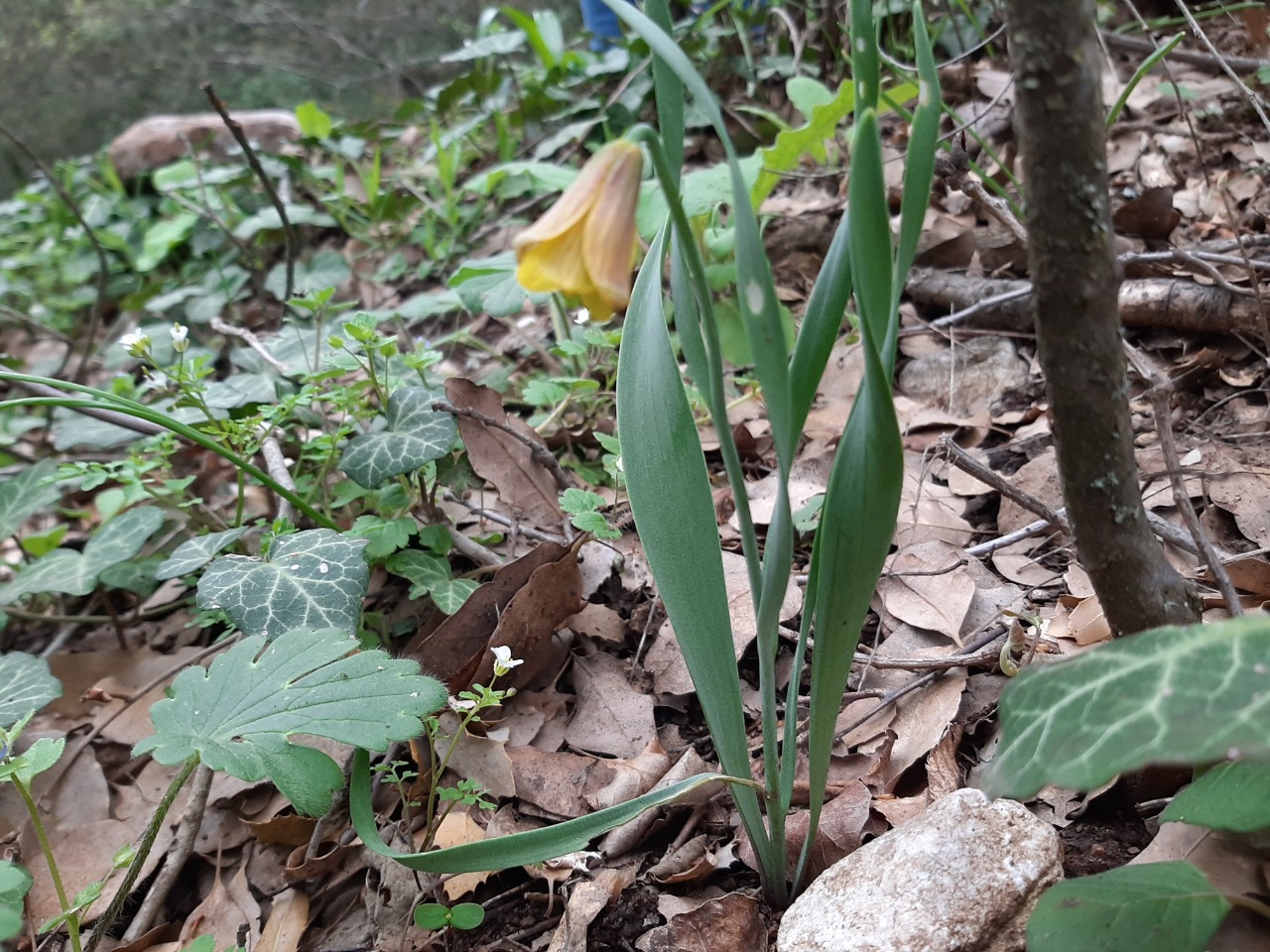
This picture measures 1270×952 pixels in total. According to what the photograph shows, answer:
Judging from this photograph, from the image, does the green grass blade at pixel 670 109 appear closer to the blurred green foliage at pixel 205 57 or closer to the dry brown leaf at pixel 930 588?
the dry brown leaf at pixel 930 588

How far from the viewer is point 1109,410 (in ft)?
2.28

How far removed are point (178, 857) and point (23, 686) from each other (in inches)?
14.3

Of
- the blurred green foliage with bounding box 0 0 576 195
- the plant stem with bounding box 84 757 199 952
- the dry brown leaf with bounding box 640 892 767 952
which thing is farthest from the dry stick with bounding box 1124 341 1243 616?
the blurred green foliage with bounding box 0 0 576 195

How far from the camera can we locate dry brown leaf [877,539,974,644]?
123cm

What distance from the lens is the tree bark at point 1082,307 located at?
60cm

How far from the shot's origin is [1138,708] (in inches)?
22.1

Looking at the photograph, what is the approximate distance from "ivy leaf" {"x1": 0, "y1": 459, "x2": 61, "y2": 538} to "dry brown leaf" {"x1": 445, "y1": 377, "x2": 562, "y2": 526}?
2.93 feet

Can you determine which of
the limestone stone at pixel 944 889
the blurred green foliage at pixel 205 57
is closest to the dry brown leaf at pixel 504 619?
the limestone stone at pixel 944 889

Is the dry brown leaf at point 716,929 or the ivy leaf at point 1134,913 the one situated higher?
the ivy leaf at point 1134,913

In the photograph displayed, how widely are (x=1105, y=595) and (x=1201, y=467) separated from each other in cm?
69

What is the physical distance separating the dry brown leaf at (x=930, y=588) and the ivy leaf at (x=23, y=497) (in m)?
1.66

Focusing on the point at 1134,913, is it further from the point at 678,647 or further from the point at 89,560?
the point at 89,560

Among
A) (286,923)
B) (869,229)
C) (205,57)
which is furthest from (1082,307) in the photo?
(205,57)

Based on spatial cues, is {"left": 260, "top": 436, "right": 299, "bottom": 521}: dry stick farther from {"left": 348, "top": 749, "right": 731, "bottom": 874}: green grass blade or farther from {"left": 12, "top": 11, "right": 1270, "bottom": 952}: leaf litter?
{"left": 348, "top": 749, "right": 731, "bottom": 874}: green grass blade
